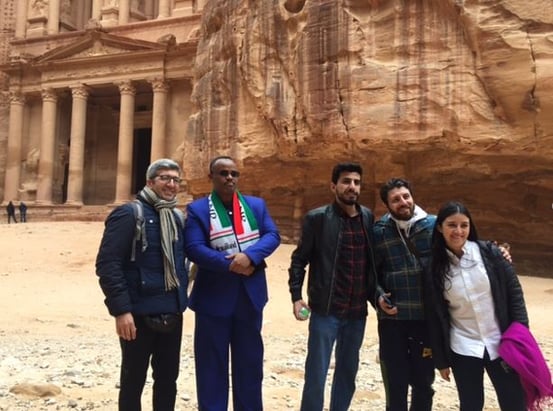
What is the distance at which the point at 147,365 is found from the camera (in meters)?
3.71

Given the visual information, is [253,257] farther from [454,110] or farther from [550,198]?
[550,198]

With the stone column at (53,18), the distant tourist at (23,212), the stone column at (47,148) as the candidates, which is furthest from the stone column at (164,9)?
the distant tourist at (23,212)

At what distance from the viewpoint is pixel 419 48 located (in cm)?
1202

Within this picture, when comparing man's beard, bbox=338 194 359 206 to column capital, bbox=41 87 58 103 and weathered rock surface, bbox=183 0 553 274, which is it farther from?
column capital, bbox=41 87 58 103

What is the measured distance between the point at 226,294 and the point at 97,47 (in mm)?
33663

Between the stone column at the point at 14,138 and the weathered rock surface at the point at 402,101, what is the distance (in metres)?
24.8

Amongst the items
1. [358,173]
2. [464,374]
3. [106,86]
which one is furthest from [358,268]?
[106,86]

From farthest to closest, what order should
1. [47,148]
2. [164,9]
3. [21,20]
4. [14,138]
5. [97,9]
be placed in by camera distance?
[21,20] < [97,9] < [164,9] < [14,138] < [47,148]

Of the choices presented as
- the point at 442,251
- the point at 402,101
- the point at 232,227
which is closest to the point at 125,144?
the point at 402,101

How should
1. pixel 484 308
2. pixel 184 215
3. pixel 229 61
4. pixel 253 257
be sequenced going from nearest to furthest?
pixel 484 308 → pixel 253 257 → pixel 184 215 → pixel 229 61

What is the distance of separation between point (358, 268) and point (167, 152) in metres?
30.3

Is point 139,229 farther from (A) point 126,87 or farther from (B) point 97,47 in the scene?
(B) point 97,47

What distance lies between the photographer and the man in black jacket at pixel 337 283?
378 centimetres

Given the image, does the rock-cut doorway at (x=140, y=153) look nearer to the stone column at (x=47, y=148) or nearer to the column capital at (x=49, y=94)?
the stone column at (x=47, y=148)
